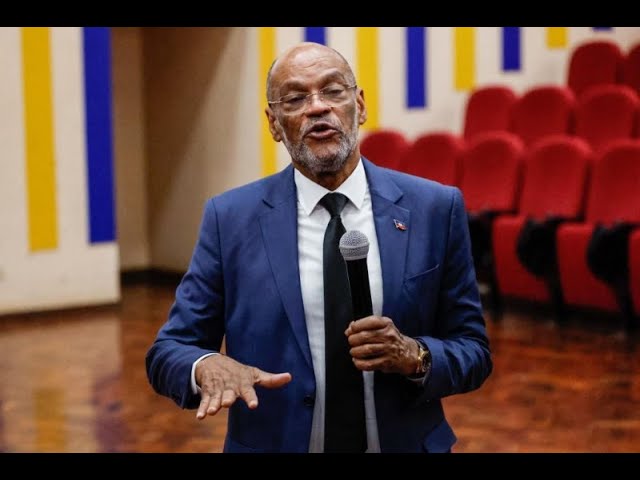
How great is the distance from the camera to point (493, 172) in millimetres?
2455

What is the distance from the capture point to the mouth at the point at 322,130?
1.96 feet

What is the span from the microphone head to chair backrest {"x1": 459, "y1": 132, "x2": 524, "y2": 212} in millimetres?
1869

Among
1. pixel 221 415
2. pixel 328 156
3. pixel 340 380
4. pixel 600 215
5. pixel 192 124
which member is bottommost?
pixel 221 415

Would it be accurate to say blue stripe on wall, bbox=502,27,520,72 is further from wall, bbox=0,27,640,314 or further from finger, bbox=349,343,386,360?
finger, bbox=349,343,386,360

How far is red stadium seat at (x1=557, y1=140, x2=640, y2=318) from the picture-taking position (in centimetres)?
213

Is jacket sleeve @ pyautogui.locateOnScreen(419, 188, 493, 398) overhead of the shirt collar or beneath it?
beneath

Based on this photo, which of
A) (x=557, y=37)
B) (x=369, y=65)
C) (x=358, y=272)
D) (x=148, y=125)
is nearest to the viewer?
(x=358, y=272)

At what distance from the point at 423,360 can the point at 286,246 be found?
103 mm

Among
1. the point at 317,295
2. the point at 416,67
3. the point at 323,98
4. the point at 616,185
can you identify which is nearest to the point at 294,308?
the point at 317,295

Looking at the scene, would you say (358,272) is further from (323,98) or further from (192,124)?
(192,124)

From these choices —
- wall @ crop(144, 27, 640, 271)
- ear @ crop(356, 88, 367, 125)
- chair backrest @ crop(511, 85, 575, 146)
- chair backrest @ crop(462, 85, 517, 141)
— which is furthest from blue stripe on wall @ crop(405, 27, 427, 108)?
ear @ crop(356, 88, 367, 125)

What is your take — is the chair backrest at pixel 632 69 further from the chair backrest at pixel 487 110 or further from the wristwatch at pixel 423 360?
the wristwatch at pixel 423 360

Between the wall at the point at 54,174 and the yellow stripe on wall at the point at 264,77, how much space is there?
397mm

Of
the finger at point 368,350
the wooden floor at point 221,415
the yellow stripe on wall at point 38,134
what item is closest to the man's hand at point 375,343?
the finger at point 368,350
